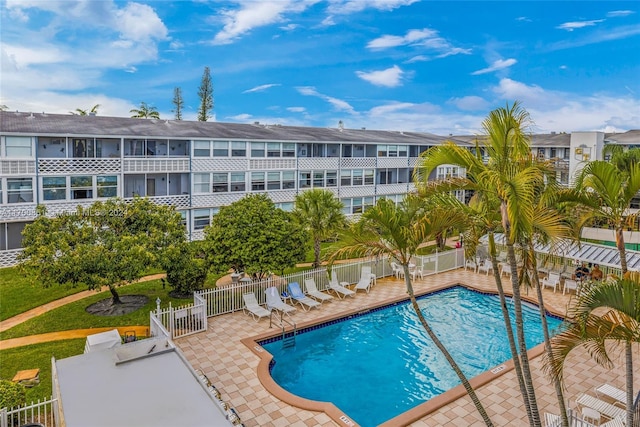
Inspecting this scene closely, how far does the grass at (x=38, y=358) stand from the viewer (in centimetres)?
1205

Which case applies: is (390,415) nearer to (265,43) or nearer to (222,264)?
(222,264)

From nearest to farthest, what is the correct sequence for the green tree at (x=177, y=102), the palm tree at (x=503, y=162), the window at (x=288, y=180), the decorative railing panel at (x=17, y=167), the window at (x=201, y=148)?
the palm tree at (x=503, y=162)
the decorative railing panel at (x=17, y=167)
the window at (x=201, y=148)
the window at (x=288, y=180)
the green tree at (x=177, y=102)

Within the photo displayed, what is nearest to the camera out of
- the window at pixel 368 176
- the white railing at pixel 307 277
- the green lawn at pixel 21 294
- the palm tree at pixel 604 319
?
the palm tree at pixel 604 319

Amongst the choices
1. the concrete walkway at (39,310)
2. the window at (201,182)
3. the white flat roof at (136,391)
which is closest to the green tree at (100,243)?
the concrete walkway at (39,310)

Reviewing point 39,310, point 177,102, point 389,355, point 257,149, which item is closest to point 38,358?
point 39,310

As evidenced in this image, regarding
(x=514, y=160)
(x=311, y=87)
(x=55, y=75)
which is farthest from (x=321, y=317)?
(x=311, y=87)

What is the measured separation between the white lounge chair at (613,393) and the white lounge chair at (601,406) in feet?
1.03

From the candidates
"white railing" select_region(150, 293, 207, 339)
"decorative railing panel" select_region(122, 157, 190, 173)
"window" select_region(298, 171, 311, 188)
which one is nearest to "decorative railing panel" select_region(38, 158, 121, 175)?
"decorative railing panel" select_region(122, 157, 190, 173)

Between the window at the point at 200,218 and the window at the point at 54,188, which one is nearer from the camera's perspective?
the window at the point at 54,188

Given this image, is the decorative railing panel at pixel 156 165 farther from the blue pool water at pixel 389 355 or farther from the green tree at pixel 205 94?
the green tree at pixel 205 94

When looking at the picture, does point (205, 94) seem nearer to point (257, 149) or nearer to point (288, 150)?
point (288, 150)

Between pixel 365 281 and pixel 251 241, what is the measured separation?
6836mm

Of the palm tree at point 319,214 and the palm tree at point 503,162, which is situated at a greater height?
the palm tree at point 503,162

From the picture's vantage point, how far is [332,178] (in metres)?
37.3
